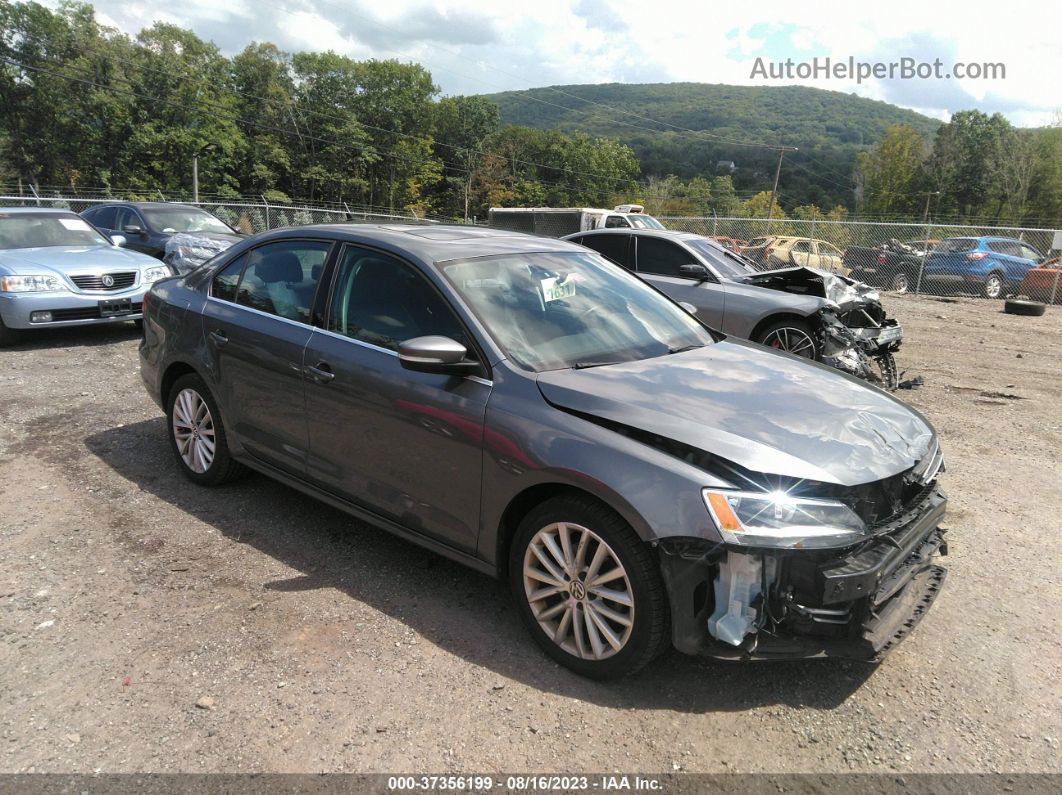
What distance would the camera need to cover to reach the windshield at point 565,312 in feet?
11.0

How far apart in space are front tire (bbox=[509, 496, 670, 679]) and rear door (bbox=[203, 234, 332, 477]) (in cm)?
158

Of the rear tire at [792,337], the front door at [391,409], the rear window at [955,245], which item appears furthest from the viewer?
the rear window at [955,245]

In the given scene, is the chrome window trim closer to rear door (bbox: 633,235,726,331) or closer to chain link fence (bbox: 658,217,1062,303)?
rear door (bbox: 633,235,726,331)

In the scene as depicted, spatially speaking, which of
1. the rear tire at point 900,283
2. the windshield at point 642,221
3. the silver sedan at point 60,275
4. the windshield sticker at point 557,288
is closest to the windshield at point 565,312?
the windshield sticker at point 557,288

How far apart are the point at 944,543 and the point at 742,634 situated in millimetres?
1323

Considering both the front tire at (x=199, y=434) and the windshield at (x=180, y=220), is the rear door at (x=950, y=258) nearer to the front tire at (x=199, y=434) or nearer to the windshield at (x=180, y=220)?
the windshield at (x=180, y=220)

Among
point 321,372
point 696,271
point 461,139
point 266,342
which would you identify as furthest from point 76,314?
point 461,139

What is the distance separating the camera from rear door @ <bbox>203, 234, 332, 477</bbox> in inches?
154

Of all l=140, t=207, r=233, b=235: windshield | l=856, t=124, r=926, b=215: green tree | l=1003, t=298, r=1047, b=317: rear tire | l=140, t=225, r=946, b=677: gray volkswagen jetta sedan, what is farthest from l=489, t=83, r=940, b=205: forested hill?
l=140, t=225, r=946, b=677: gray volkswagen jetta sedan


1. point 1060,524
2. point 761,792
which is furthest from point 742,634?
point 1060,524

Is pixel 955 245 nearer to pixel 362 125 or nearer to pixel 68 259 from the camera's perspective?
pixel 68 259

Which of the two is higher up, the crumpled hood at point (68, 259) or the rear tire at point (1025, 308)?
the crumpled hood at point (68, 259)

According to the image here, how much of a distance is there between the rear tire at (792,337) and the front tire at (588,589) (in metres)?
5.68

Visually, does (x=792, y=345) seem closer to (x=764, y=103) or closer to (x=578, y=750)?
(x=578, y=750)
